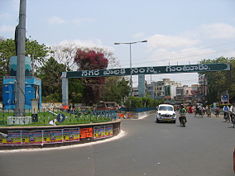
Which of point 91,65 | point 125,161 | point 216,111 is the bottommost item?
point 216,111

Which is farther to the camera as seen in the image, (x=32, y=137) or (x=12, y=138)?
(x=32, y=137)

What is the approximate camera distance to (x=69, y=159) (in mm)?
8562

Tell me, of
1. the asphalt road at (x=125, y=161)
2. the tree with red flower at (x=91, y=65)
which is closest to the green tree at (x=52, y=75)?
the tree with red flower at (x=91, y=65)

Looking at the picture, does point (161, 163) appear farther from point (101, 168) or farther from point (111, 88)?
point (111, 88)

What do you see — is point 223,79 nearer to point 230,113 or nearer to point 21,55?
point 230,113

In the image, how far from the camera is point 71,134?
→ 38.3ft

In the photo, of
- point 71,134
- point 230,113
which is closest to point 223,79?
point 230,113

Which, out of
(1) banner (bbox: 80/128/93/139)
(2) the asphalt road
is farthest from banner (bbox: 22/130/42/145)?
(1) banner (bbox: 80/128/93/139)

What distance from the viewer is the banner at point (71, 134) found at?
11.5 metres

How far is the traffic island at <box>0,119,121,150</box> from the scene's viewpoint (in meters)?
10.6

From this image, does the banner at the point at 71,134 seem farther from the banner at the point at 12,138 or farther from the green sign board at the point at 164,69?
the green sign board at the point at 164,69

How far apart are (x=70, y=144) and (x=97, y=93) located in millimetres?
38457

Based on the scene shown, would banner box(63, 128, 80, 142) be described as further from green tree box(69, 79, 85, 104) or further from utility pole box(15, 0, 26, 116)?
green tree box(69, 79, 85, 104)

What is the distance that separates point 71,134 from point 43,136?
120 cm
